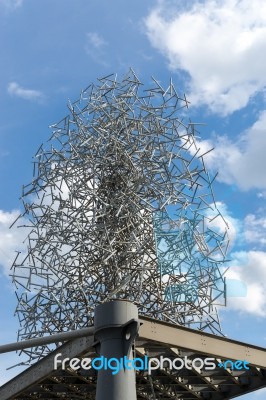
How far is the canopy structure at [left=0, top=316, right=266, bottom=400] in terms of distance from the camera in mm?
11938

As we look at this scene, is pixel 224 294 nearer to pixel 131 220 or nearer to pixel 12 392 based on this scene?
pixel 131 220

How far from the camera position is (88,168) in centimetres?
2112

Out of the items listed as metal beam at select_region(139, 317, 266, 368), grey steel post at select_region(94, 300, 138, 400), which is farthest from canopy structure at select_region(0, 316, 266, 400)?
grey steel post at select_region(94, 300, 138, 400)

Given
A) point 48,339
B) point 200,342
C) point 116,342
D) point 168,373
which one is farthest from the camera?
point 168,373

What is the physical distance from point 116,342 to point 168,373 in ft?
20.1

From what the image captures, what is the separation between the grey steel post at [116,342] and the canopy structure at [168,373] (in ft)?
4.16

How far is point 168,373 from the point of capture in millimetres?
14750

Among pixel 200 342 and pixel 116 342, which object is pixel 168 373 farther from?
pixel 116 342

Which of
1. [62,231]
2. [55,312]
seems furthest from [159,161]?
[55,312]

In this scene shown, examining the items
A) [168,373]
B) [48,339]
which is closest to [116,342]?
[48,339]

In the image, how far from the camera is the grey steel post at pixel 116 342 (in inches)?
359

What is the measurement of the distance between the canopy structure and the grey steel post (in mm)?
1267

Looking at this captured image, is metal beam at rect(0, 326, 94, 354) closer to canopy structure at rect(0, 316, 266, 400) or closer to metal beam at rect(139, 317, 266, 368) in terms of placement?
canopy structure at rect(0, 316, 266, 400)

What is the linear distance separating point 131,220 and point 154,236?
1.12 meters
